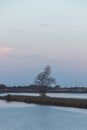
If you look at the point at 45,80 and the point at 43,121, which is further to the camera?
the point at 45,80

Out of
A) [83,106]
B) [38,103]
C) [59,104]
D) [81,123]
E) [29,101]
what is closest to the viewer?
[81,123]

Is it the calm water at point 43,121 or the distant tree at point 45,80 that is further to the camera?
the distant tree at point 45,80

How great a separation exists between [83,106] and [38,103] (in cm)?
2193

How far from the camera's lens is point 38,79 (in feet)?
377

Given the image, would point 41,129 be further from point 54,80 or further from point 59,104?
point 54,80

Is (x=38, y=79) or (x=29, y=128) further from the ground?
(x=38, y=79)

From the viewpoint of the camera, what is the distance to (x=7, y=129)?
3928 centimetres

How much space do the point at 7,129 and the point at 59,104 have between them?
4120cm

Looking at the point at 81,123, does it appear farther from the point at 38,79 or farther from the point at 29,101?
the point at 38,79

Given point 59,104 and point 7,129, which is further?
point 59,104

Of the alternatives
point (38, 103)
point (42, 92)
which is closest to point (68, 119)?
point (38, 103)

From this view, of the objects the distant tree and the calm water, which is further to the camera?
the distant tree

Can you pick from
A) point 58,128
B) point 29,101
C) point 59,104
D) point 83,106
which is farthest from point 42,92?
point 58,128

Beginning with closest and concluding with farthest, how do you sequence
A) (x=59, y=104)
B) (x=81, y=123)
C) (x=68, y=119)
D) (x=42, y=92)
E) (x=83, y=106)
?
(x=81, y=123) < (x=68, y=119) < (x=83, y=106) < (x=59, y=104) < (x=42, y=92)
